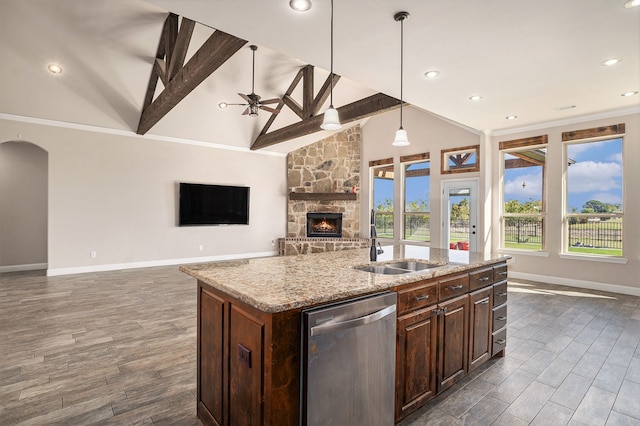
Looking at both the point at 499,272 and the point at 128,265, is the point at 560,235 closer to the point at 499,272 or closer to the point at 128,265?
the point at 499,272

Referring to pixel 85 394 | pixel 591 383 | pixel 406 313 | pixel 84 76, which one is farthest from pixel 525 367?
pixel 84 76

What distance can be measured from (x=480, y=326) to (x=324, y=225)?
262 inches

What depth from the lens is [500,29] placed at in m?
2.83

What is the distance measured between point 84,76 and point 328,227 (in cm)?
618

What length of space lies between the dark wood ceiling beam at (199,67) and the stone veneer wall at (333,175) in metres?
4.18

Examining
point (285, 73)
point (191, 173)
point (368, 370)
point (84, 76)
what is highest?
point (285, 73)

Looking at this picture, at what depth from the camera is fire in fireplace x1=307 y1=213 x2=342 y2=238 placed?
898cm

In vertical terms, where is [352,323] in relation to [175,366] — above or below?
above

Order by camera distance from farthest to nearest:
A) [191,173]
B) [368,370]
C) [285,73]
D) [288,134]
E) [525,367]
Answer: [191,173], [288,134], [285,73], [525,367], [368,370]

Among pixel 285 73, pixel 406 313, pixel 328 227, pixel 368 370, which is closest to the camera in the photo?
pixel 368 370

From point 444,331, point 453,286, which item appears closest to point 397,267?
point 453,286

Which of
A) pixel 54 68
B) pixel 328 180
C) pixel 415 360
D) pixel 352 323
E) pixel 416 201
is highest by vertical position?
pixel 54 68

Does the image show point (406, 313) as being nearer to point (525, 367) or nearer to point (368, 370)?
point (368, 370)

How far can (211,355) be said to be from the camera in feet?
5.93
